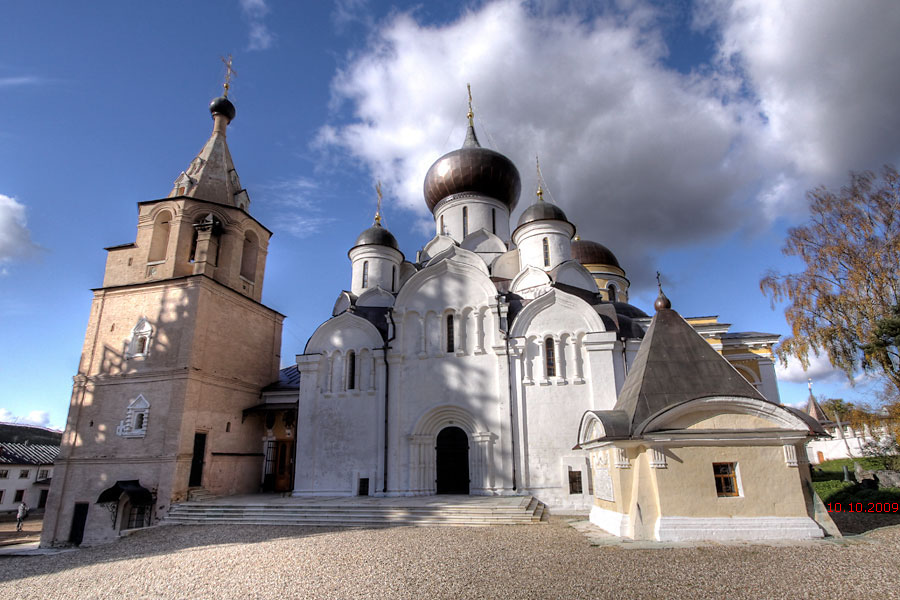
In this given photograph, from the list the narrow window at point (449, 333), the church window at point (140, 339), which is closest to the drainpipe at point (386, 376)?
the narrow window at point (449, 333)

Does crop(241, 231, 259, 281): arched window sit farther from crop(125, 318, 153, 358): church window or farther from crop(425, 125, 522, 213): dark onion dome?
crop(425, 125, 522, 213): dark onion dome

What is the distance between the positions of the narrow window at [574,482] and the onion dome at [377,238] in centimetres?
1009

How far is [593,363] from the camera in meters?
14.0

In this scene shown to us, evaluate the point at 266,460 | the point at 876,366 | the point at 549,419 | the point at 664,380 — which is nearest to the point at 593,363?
the point at 549,419

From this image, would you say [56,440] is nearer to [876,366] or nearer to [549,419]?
[549,419]

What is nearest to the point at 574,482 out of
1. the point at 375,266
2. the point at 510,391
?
the point at 510,391

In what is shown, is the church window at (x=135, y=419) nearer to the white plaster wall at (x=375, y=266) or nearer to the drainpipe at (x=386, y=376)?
the drainpipe at (x=386, y=376)

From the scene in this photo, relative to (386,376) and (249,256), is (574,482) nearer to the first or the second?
(386,376)

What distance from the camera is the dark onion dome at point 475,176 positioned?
20109 mm

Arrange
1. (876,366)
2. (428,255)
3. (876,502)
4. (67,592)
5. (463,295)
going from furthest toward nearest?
(428,255)
(463,295)
(876,366)
(876,502)
(67,592)

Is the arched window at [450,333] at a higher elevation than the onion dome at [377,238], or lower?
lower

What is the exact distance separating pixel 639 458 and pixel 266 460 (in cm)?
1332

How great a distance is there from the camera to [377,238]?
18891mm

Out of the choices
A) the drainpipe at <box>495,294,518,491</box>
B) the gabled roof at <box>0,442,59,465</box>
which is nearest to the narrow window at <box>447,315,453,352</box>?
the drainpipe at <box>495,294,518,491</box>
